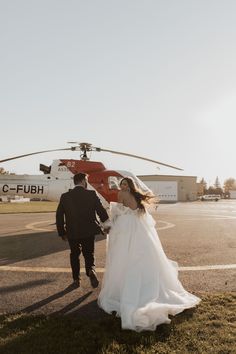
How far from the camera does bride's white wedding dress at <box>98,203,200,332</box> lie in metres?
5.14

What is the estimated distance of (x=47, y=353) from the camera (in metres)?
4.31

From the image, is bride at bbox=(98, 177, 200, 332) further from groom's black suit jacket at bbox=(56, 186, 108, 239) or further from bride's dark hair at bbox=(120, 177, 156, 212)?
groom's black suit jacket at bbox=(56, 186, 108, 239)

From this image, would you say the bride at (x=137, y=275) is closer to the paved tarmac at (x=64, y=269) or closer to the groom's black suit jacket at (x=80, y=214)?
the paved tarmac at (x=64, y=269)

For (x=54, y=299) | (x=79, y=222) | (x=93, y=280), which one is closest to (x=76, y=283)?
(x=93, y=280)

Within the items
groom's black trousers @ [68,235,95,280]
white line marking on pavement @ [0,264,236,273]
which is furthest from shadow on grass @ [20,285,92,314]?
white line marking on pavement @ [0,264,236,273]

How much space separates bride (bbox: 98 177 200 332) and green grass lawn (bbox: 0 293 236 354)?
0.66ft

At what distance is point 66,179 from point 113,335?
15043 millimetres

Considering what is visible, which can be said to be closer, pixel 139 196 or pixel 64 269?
pixel 139 196

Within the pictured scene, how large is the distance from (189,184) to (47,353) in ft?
374

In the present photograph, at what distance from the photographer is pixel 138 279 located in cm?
580

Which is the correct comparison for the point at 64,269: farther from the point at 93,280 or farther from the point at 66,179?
the point at 66,179

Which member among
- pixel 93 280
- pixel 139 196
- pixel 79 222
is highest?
pixel 139 196

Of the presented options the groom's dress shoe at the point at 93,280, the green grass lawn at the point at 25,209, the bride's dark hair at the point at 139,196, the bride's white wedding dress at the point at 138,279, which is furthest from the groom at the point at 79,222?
the green grass lawn at the point at 25,209

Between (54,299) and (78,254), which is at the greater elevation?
(78,254)
